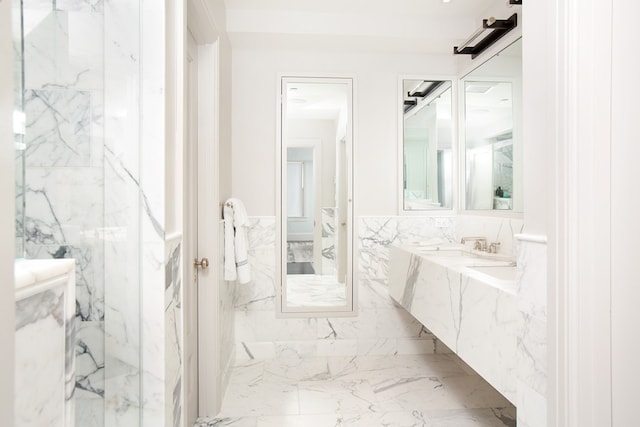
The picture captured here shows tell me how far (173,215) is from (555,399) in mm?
1307

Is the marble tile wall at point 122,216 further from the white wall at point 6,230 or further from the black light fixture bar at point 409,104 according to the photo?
Answer: the black light fixture bar at point 409,104

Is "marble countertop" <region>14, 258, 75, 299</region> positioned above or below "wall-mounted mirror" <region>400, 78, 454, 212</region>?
below

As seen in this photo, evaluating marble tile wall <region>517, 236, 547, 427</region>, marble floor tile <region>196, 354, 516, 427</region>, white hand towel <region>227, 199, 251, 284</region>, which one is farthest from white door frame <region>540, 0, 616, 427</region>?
white hand towel <region>227, 199, 251, 284</region>

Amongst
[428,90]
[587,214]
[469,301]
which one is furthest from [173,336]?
[428,90]

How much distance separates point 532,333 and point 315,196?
2022 mm

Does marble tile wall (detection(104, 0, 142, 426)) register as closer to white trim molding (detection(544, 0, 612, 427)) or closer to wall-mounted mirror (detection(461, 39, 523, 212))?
white trim molding (detection(544, 0, 612, 427))

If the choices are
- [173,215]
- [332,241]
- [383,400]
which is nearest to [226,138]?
[332,241]

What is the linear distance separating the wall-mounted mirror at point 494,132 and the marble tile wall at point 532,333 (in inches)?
48.1

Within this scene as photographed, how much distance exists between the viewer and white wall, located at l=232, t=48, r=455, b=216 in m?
2.90

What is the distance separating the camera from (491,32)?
2436 millimetres

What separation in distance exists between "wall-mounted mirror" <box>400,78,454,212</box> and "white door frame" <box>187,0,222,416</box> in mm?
1518

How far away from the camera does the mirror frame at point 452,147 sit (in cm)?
299

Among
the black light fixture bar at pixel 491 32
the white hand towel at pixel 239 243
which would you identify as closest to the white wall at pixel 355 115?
the black light fixture bar at pixel 491 32

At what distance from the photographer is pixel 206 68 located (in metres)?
2.16
